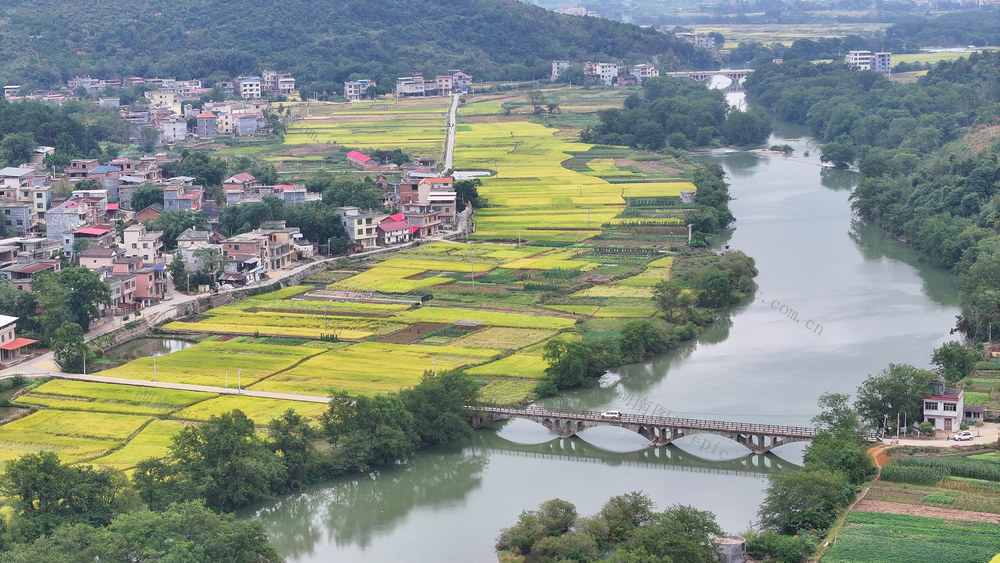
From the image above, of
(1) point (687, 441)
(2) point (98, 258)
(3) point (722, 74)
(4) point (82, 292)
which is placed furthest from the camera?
(3) point (722, 74)

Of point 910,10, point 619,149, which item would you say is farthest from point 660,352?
point 910,10

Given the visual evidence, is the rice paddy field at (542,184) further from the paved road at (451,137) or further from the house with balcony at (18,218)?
the house with balcony at (18,218)

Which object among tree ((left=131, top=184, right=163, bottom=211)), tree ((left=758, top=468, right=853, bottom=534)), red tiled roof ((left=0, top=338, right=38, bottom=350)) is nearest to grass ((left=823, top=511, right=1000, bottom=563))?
tree ((left=758, top=468, right=853, bottom=534))

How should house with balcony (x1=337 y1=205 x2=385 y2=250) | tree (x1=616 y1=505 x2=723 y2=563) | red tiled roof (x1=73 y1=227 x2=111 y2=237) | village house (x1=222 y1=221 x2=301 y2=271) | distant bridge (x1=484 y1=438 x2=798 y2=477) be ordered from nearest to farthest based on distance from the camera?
tree (x1=616 y1=505 x2=723 y2=563), distant bridge (x1=484 y1=438 x2=798 y2=477), village house (x1=222 y1=221 x2=301 y2=271), red tiled roof (x1=73 y1=227 x2=111 y2=237), house with balcony (x1=337 y1=205 x2=385 y2=250)

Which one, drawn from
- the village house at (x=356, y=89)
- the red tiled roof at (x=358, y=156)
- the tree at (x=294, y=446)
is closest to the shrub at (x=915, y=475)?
the tree at (x=294, y=446)

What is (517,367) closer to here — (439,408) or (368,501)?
(439,408)

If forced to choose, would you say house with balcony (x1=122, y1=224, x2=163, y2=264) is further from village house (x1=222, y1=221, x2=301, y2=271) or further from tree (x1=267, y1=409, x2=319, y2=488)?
tree (x1=267, y1=409, x2=319, y2=488)

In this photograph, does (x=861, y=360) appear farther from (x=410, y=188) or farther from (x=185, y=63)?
(x=185, y=63)

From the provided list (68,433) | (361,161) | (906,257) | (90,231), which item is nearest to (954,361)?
(906,257)
